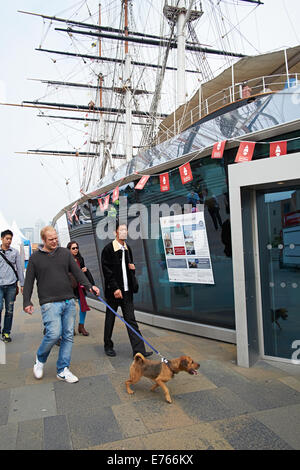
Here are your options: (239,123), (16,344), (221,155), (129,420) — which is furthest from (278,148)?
(16,344)

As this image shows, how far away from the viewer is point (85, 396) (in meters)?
3.62

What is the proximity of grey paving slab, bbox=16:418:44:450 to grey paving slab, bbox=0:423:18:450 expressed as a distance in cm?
3

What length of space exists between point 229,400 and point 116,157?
3877 cm

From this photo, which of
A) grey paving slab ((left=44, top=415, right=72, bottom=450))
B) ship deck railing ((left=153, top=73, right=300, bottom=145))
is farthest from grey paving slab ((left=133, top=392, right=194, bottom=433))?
ship deck railing ((left=153, top=73, right=300, bottom=145))

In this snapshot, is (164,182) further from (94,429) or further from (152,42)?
(152,42)

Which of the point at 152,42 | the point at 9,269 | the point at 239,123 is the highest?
the point at 152,42

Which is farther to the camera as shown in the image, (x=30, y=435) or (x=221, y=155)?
(x=221, y=155)

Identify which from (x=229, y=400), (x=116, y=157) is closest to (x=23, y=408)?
(x=229, y=400)

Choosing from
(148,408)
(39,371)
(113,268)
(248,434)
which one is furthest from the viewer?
(113,268)

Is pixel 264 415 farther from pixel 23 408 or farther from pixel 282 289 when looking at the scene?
pixel 23 408

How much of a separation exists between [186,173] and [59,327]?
3297 millimetres

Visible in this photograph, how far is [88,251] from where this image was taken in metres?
10.8

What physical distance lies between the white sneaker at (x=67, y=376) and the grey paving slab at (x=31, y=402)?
0.14 metres

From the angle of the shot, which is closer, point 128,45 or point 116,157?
point 128,45
